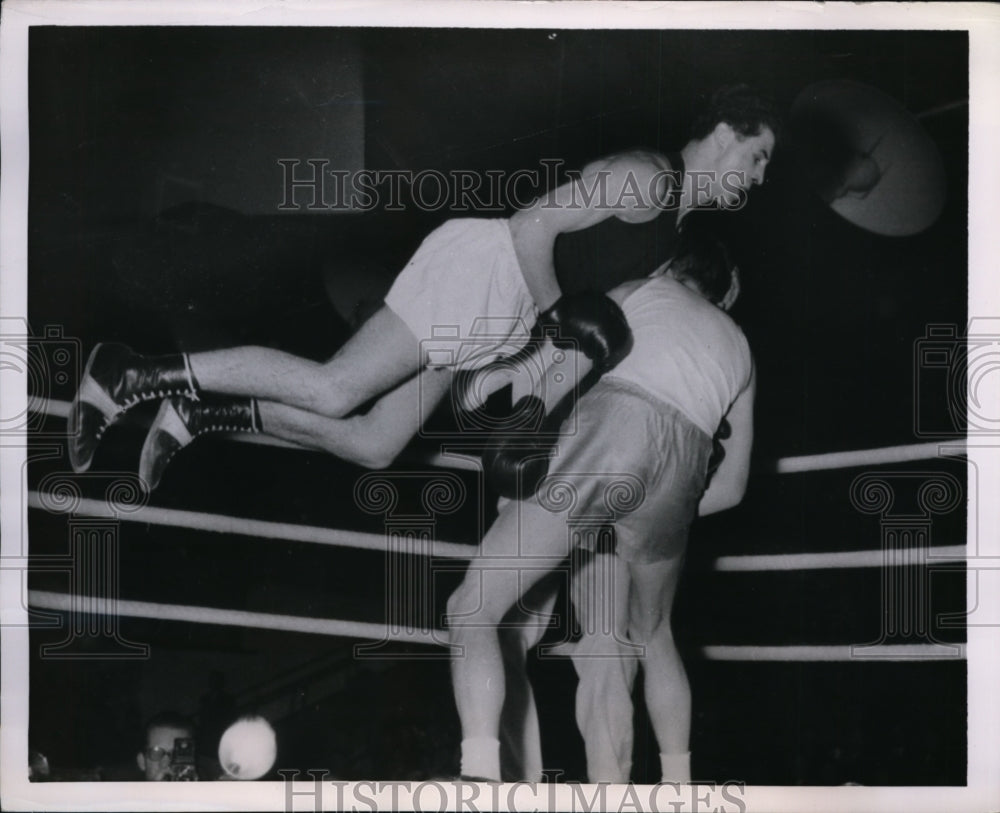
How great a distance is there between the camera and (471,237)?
92.3 inches

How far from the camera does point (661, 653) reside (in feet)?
7.71

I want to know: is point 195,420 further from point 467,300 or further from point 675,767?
point 675,767

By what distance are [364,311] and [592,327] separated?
1.75 feet

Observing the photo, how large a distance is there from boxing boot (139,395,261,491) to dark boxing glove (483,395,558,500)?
0.56 metres

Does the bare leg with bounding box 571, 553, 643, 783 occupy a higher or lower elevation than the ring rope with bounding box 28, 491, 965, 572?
lower

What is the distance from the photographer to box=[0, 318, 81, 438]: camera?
2373 millimetres

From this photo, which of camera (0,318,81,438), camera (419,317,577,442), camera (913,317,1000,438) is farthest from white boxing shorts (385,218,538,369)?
camera (913,317,1000,438)

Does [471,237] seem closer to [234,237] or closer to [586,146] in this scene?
[586,146]

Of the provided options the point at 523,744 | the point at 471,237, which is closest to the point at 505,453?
the point at 471,237

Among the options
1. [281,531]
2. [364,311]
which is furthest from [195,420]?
[364,311]

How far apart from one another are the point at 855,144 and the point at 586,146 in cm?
65

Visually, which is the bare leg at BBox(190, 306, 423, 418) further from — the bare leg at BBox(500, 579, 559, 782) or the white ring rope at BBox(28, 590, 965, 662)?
the bare leg at BBox(500, 579, 559, 782)

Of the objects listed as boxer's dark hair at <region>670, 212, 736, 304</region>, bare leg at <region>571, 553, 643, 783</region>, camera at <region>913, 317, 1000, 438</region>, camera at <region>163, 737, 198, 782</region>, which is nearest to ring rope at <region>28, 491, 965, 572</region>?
bare leg at <region>571, 553, 643, 783</region>

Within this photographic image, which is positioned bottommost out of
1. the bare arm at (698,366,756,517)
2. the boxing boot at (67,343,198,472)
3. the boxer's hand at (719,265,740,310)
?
the bare arm at (698,366,756,517)
